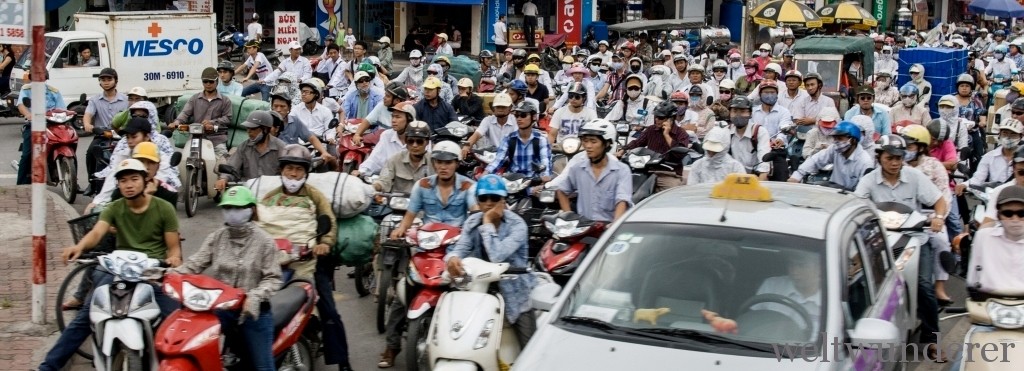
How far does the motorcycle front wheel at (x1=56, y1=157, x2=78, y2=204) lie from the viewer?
1539cm

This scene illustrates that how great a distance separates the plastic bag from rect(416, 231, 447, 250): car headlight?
0.64 meters

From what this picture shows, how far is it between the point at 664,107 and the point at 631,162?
4.68 feet

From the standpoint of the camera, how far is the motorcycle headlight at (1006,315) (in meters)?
7.31

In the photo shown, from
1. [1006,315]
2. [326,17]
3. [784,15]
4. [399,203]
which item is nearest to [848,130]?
[399,203]

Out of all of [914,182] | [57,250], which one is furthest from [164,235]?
[914,182]

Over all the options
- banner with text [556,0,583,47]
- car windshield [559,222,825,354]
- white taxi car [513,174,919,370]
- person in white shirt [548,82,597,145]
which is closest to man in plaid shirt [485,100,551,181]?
person in white shirt [548,82,597,145]

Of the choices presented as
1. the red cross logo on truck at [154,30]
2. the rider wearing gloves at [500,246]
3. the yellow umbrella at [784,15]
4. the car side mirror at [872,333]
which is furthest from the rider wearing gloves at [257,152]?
the yellow umbrella at [784,15]

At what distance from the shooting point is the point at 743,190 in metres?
7.21

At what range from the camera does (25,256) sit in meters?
12.3

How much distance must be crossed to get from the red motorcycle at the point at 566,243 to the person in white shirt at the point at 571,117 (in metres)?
5.29

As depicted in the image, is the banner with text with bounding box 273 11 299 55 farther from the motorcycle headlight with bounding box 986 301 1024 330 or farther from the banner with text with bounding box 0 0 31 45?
the motorcycle headlight with bounding box 986 301 1024 330

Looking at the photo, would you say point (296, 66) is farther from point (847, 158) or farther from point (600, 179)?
point (600, 179)

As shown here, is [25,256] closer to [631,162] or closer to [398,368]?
[398,368]

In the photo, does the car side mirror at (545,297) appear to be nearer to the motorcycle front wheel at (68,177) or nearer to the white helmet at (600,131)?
the white helmet at (600,131)
